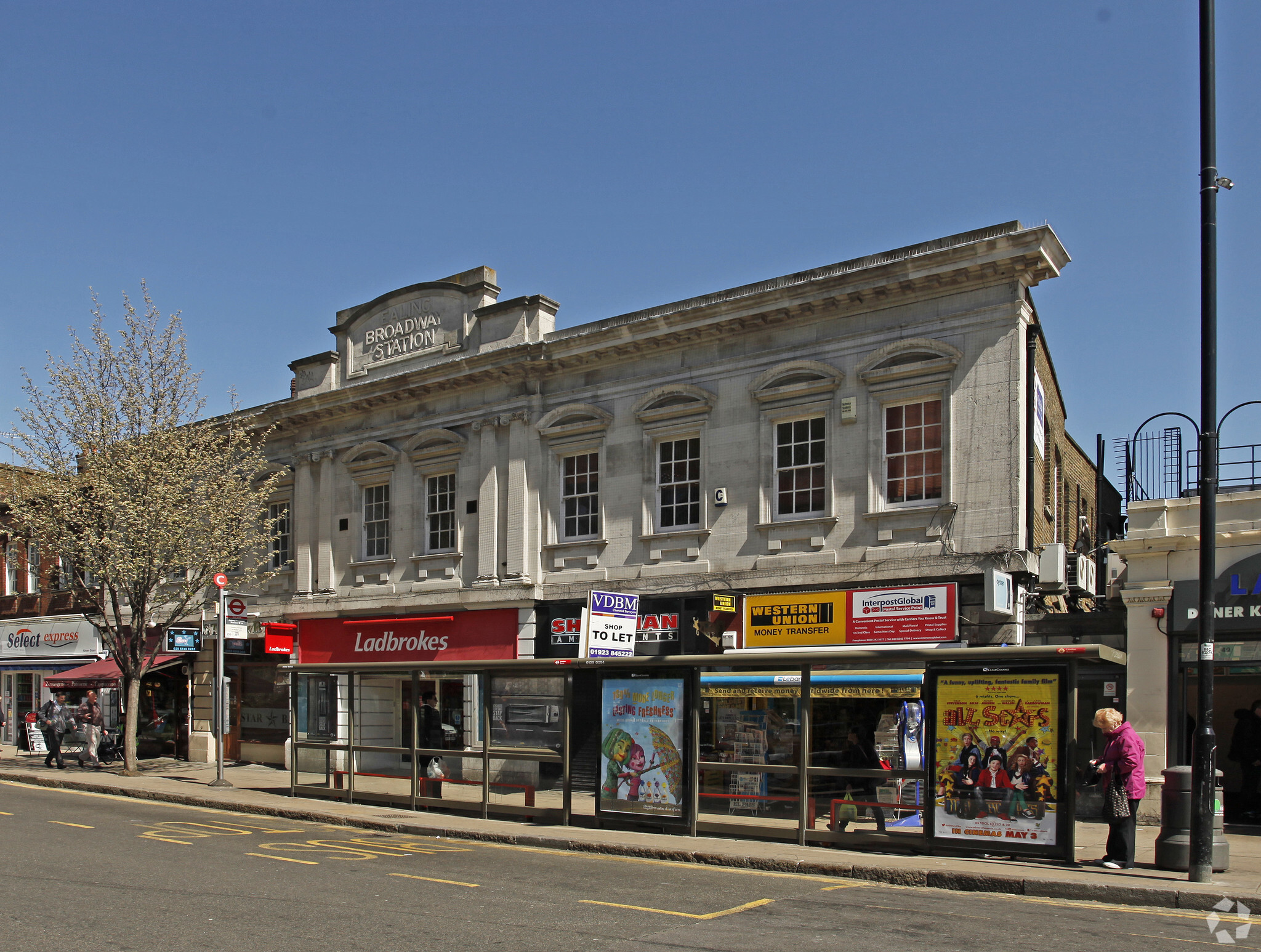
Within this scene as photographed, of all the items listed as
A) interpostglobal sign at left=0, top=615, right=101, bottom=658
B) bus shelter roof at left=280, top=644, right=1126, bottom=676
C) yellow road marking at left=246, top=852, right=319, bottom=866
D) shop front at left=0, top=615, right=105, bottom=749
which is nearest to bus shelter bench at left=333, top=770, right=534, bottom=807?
bus shelter roof at left=280, top=644, right=1126, bottom=676

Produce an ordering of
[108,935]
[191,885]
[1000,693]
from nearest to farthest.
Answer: [108,935] < [191,885] < [1000,693]

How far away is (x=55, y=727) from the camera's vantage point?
25.1 meters

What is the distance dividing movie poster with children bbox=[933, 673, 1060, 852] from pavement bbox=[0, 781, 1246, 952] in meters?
1.42

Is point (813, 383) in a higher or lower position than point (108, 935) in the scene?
higher

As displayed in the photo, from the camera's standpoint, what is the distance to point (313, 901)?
958 centimetres

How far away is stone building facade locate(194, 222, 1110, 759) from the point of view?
56.5 ft

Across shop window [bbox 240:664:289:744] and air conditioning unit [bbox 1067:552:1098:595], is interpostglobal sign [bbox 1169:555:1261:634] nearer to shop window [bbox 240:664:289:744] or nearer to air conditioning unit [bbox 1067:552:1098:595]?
air conditioning unit [bbox 1067:552:1098:595]

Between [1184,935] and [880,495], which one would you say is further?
[880,495]

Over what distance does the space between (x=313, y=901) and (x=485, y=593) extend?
1315 cm

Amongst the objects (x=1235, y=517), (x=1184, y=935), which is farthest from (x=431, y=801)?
(x=1235, y=517)

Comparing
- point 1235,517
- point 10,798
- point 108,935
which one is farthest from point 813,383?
point 10,798

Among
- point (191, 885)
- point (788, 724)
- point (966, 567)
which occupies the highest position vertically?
point (966, 567)

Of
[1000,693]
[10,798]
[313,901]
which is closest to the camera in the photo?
[313,901]

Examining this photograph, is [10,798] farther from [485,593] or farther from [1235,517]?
[1235,517]
